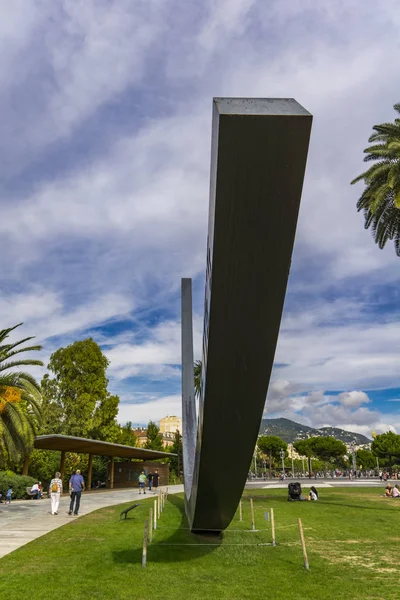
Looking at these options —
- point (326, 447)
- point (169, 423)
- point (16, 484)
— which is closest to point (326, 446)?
point (326, 447)

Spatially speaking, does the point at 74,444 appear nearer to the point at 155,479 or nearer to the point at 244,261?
the point at 155,479

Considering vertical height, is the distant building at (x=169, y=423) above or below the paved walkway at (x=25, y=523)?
above

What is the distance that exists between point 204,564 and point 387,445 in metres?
81.3

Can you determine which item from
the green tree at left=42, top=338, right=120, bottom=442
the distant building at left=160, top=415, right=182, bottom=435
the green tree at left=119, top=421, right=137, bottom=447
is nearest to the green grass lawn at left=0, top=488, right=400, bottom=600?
the green tree at left=42, top=338, right=120, bottom=442

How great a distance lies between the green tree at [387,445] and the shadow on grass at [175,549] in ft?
255

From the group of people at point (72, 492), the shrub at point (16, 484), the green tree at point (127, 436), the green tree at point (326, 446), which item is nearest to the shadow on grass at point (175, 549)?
the group of people at point (72, 492)

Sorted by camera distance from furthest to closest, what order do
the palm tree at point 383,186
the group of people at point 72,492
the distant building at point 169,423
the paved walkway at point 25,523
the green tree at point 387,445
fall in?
the distant building at point 169,423 < the green tree at point 387,445 < the palm tree at point 383,186 < the group of people at point 72,492 < the paved walkway at point 25,523

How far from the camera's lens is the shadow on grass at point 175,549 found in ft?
31.5

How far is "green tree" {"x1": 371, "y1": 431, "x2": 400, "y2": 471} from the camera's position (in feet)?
260

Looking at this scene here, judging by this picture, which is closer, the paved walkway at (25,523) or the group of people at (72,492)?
the paved walkway at (25,523)

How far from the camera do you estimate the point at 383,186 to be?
20.8 metres

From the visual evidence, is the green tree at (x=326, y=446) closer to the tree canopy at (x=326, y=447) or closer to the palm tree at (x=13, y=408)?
the tree canopy at (x=326, y=447)

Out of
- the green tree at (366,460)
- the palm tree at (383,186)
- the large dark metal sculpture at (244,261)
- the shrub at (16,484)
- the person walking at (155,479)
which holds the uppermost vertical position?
the palm tree at (383,186)

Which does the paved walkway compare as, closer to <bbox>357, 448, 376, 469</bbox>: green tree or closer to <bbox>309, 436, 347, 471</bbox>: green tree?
<bbox>309, 436, 347, 471</bbox>: green tree
